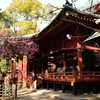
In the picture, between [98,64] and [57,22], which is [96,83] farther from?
[57,22]

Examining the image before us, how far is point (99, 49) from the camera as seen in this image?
49.6 ft

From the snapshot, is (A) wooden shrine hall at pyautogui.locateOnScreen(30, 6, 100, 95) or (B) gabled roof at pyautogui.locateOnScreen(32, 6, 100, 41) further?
(A) wooden shrine hall at pyautogui.locateOnScreen(30, 6, 100, 95)

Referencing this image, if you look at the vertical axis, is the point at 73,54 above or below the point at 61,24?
below

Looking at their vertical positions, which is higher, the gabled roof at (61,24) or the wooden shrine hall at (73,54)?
the gabled roof at (61,24)

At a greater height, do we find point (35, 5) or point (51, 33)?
point (35, 5)

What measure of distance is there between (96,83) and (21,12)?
1116 inches

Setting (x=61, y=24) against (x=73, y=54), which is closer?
(x=61, y=24)

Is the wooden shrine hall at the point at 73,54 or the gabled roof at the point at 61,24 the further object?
the wooden shrine hall at the point at 73,54

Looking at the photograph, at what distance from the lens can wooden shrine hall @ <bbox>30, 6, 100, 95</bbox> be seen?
44.4ft

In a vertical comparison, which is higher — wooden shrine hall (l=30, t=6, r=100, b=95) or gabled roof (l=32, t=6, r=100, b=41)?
gabled roof (l=32, t=6, r=100, b=41)

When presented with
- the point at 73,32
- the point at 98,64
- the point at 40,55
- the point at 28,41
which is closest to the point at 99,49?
the point at 98,64

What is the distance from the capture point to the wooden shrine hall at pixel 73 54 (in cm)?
1355

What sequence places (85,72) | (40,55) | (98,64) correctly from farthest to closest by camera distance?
(40,55) < (98,64) < (85,72)

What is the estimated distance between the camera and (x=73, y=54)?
1656 cm
